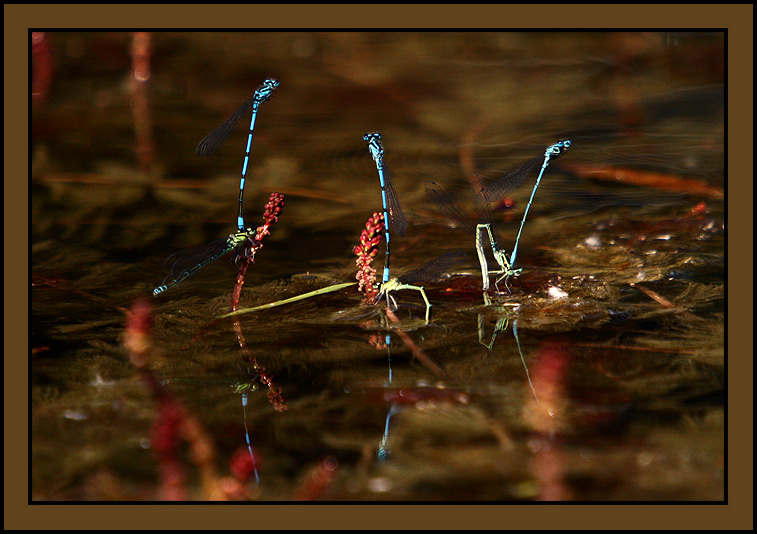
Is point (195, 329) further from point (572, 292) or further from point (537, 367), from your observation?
point (572, 292)

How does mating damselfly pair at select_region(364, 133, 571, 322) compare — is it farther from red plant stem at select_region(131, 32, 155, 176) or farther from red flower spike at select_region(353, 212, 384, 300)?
red plant stem at select_region(131, 32, 155, 176)

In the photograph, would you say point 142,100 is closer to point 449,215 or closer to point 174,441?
point 449,215

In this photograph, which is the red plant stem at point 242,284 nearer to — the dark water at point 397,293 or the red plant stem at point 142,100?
the dark water at point 397,293

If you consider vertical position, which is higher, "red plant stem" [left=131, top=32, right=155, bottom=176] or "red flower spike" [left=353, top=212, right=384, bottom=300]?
"red plant stem" [left=131, top=32, right=155, bottom=176]

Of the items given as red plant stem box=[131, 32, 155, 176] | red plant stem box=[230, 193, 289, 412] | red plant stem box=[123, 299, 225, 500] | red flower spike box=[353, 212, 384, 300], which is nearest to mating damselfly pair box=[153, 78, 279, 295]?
red plant stem box=[230, 193, 289, 412]

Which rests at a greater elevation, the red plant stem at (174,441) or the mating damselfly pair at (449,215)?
the mating damselfly pair at (449,215)

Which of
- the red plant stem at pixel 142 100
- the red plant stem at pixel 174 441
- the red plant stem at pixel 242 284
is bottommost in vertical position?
the red plant stem at pixel 174 441

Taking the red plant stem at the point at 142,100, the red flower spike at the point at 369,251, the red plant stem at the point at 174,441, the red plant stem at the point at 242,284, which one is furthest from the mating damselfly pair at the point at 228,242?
the red plant stem at the point at 142,100

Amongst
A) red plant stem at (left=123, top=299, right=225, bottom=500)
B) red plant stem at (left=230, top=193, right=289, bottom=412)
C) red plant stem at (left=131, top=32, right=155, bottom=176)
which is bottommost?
red plant stem at (left=123, top=299, right=225, bottom=500)

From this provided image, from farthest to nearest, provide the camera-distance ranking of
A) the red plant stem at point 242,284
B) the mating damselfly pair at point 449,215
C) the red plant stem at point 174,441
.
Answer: the mating damselfly pair at point 449,215
the red plant stem at point 242,284
the red plant stem at point 174,441
